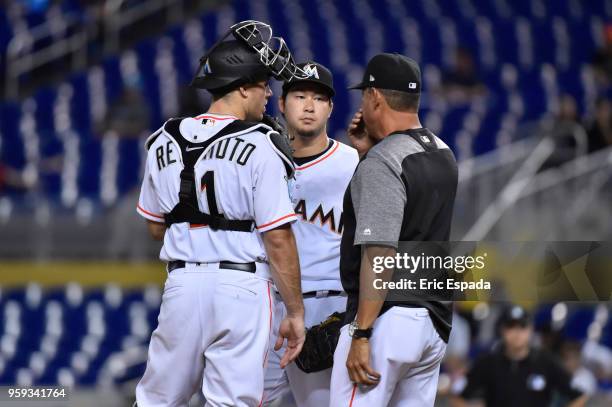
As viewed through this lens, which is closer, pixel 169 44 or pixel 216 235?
pixel 216 235

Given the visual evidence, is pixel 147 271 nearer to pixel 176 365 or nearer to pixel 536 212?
pixel 536 212

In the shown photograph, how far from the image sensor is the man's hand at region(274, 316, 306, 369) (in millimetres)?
4719

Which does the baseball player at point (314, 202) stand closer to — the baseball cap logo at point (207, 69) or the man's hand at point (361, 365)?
the baseball cap logo at point (207, 69)

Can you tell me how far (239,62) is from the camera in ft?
15.8

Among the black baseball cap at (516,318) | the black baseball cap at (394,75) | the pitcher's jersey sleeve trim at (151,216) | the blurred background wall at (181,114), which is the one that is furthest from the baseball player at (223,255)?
the blurred background wall at (181,114)

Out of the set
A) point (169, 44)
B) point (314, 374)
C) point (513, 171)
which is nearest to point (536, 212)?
point (513, 171)

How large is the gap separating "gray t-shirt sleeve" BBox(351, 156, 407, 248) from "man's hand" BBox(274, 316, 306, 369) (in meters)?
0.45

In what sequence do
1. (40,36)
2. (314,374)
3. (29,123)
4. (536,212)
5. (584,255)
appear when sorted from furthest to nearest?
1. (40,36)
2. (29,123)
3. (536,212)
4. (584,255)
5. (314,374)

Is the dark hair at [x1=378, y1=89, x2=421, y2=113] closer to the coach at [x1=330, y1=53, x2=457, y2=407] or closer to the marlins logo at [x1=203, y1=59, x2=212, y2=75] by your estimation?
the coach at [x1=330, y1=53, x2=457, y2=407]

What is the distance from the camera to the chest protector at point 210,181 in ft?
15.4

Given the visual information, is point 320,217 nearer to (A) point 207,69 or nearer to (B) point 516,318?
(A) point 207,69

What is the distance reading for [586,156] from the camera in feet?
35.2

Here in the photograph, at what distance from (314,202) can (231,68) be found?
0.88 metres

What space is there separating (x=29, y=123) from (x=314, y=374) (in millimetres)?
9153
